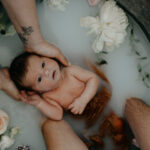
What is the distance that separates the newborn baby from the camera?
4.12 feet

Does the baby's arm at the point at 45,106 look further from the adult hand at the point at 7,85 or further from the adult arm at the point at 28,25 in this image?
the adult arm at the point at 28,25

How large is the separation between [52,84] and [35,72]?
12cm

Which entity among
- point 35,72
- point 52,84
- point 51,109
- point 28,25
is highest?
point 28,25

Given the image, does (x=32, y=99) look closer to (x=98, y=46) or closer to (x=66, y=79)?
(x=66, y=79)

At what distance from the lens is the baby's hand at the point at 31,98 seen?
4.40ft

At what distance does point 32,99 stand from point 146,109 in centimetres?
59

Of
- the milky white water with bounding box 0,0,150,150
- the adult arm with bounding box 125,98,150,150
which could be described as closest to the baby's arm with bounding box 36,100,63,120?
the milky white water with bounding box 0,0,150,150

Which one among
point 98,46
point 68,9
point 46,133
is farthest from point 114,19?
point 46,133

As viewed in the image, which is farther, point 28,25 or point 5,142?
point 5,142

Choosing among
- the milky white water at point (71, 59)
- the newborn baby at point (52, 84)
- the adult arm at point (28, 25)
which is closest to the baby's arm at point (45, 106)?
the newborn baby at point (52, 84)

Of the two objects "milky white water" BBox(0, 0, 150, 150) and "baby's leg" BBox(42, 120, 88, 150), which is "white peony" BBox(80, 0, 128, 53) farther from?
"baby's leg" BBox(42, 120, 88, 150)

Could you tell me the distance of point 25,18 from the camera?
1195 millimetres

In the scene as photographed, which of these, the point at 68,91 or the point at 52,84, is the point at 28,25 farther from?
the point at 68,91

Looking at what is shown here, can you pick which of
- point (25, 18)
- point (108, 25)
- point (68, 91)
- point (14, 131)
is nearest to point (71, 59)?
point (68, 91)
